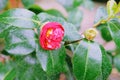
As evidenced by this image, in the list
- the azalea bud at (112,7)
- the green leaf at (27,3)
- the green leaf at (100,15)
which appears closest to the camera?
the azalea bud at (112,7)

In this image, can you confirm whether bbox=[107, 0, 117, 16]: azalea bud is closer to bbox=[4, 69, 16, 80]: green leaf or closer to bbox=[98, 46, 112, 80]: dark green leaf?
bbox=[98, 46, 112, 80]: dark green leaf

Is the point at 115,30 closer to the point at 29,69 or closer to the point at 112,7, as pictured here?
the point at 112,7

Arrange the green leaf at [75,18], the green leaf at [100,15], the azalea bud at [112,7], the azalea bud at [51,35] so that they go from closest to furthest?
1. the azalea bud at [51,35]
2. the azalea bud at [112,7]
3. the green leaf at [100,15]
4. the green leaf at [75,18]

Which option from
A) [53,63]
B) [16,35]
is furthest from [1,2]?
[53,63]

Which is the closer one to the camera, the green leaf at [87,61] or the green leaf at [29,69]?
the green leaf at [87,61]

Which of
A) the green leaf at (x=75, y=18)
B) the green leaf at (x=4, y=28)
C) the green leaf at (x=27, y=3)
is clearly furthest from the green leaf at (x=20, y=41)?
the green leaf at (x=75, y=18)

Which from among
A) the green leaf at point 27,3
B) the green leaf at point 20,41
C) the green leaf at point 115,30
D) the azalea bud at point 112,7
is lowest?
the green leaf at point 20,41

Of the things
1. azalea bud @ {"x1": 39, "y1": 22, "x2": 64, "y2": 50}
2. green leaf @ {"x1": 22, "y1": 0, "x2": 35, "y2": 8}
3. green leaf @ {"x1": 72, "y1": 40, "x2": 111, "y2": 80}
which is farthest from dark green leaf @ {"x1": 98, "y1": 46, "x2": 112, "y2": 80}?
green leaf @ {"x1": 22, "y1": 0, "x2": 35, "y2": 8}

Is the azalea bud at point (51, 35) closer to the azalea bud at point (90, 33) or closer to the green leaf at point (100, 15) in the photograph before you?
the azalea bud at point (90, 33)
